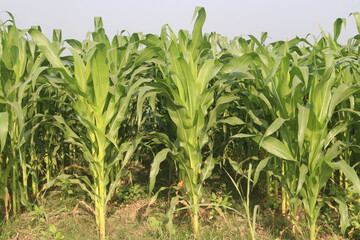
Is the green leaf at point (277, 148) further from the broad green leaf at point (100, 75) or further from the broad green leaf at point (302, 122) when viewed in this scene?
the broad green leaf at point (100, 75)

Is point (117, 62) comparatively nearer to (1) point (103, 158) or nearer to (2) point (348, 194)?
(1) point (103, 158)

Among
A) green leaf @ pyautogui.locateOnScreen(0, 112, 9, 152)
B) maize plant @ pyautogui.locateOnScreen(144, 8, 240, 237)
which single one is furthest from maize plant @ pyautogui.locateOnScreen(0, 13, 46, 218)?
maize plant @ pyautogui.locateOnScreen(144, 8, 240, 237)

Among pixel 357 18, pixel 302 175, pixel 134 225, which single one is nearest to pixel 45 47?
pixel 134 225

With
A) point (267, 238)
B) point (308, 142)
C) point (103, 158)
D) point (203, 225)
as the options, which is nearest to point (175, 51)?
point (103, 158)

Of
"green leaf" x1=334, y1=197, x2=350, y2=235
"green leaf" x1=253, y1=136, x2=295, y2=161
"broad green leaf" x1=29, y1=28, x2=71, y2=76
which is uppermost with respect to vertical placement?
"broad green leaf" x1=29, y1=28, x2=71, y2=76

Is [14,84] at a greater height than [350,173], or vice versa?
[14,84]

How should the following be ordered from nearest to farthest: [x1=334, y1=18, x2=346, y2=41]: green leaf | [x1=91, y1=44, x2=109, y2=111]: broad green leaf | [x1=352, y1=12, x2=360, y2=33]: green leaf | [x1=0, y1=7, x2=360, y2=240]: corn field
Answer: [x1=0, y1=7, x2=360, y2=240]: corn field
[x1=91, y1=44, x2=109, y2=111]: broad green leaf
[x1=334, y1=18, x2=346, y2=41]: green leaf
[x1=352, y1=12, x2=360, y2=33]: green leaf

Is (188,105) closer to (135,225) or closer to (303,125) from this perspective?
(303,125)

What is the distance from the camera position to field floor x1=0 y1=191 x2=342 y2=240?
8.16ft

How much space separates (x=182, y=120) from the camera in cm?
232

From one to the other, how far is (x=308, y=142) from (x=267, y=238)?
32.6 inches

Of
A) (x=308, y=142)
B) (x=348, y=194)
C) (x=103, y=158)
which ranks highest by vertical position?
(x=308, y=142)

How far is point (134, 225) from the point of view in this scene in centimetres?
271

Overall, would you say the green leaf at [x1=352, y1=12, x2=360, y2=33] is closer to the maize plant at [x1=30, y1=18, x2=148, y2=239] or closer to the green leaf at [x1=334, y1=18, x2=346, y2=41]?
the green leaf at [x1=334, y1=18, x2=346, y2=41]
